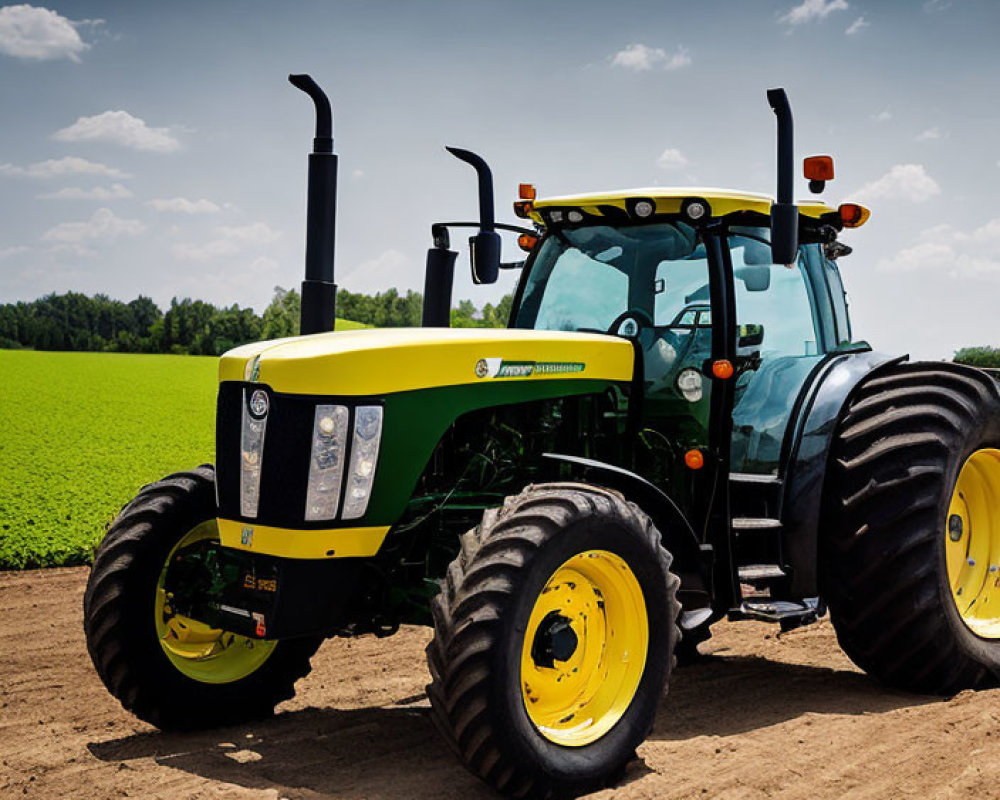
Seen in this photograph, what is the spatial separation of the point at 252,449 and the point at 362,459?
0.46m

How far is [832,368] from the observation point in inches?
225

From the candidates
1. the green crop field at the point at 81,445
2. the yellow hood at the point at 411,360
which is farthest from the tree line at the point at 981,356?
the yellow hood at the point at 411,360

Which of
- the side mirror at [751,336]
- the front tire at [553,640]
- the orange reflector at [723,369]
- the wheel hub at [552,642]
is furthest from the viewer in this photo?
the side mirror at [751,336]

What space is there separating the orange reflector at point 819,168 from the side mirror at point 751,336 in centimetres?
81

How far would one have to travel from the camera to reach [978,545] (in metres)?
6.02

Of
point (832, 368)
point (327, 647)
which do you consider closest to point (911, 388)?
point (832, 368)

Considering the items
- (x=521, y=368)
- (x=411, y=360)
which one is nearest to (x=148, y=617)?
(x=411, y=360)

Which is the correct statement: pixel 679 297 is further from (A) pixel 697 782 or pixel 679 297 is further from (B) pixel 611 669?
(A) pixel 697 782

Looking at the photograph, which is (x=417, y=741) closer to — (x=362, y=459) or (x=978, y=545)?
(x=362, y=459)

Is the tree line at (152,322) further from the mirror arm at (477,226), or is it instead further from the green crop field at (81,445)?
the mirror arm at (477,226)

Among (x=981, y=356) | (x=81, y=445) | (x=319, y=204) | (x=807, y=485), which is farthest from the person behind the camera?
(x=981, y=356)

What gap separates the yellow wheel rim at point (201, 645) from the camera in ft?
16.1

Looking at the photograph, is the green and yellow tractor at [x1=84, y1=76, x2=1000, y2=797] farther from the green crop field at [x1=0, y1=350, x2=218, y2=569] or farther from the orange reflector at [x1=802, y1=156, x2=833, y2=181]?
the green crop field at [x1=0, y1=350, x2=218, y2=569]

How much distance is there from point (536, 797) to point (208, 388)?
1287 inches
